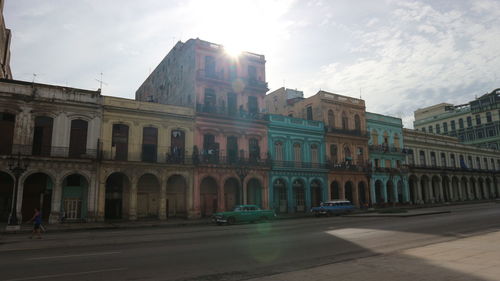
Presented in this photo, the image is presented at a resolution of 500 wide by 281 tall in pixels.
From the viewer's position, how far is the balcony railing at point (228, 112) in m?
33.3

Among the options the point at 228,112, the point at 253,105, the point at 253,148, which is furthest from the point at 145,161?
the point at 253,105

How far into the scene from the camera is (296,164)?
37969 millimetres

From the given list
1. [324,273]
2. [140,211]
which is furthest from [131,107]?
[324,273]

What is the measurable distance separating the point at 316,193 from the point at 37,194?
2747 centimetres

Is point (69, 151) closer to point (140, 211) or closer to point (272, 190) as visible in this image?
point (140, 211)

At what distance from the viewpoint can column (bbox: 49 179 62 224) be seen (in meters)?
25.3

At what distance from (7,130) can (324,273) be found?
2640 centimetres

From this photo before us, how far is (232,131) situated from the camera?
34.4m

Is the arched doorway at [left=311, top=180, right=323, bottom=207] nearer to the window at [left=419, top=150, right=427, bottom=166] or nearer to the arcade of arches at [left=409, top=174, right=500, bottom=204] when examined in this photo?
the arcade of arches at [left=409, top=174, right=500, bottom=204]

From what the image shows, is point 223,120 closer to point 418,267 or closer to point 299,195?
point 299,195

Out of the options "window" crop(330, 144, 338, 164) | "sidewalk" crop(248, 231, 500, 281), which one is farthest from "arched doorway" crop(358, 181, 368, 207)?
"sidewalk" crop(248, 231, 500, 281)

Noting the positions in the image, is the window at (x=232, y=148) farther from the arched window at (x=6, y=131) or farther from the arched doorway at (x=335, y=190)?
the arched window at (x=6, y=131)

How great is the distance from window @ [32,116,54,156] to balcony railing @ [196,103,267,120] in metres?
12.3

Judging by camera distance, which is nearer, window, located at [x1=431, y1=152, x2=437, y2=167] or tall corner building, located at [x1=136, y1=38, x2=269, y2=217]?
tall corner building, located at [x1=136, y1=38, x2=269, y2=217]
